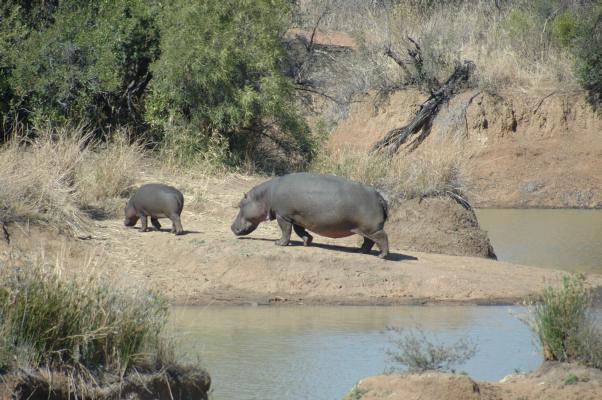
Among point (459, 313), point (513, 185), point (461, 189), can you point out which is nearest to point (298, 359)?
point (459, 313)

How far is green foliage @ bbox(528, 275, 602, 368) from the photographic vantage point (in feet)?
28.7

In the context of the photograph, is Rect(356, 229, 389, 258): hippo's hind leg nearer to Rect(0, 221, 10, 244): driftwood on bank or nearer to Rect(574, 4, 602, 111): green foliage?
Rect(0, 221, 10, 244): driftwood on bank

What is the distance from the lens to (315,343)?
11.5 meters

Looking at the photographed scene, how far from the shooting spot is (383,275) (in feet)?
Answer: 47.5

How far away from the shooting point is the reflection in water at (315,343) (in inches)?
382

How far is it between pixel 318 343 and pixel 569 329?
10.7 ft

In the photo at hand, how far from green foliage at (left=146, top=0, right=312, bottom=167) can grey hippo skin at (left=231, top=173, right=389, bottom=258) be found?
5829 mm

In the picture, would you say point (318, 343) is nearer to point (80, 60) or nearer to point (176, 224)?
point (176, 224)

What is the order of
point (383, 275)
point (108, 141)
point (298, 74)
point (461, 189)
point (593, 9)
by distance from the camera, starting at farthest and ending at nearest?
1. point (593, 9)
2. point (298, 74)
3. point (108, 141)
4. point (461, 189)
5. point (383, 275)

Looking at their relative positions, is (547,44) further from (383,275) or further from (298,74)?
(383,275)

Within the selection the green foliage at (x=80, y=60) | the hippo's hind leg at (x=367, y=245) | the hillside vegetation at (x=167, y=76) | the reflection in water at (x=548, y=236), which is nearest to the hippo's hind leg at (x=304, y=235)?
the hippo's hind leg at (x=367, y=245)

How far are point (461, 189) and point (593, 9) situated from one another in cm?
1503

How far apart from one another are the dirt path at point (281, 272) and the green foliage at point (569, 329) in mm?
5095

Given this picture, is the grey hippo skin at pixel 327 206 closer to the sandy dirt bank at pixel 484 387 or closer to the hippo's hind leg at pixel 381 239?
the hippo's hind leg at pixel 381 239
